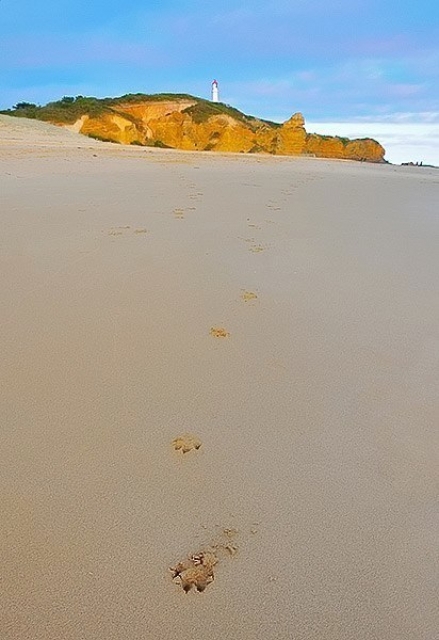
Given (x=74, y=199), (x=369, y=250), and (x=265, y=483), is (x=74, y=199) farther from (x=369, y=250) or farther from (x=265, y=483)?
(x=265, y=483)

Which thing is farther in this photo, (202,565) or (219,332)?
(219,332)

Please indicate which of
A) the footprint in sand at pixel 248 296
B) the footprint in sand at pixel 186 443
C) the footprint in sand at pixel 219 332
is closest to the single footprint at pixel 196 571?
the footprint in sand at pixel 186 443

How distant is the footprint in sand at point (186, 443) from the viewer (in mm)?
1355

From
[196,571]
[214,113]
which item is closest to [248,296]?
[196,571]

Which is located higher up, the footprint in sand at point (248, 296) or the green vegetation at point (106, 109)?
the green vegetation at point (106, 109)

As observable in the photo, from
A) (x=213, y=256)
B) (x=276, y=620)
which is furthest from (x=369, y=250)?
(x=276, y=620)

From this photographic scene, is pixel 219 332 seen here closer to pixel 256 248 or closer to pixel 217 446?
pixel 217 446

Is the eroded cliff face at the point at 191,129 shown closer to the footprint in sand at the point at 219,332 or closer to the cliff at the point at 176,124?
the cliff at the point at 176,124

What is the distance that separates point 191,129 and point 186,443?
104 feet

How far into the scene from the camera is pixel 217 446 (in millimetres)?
1368

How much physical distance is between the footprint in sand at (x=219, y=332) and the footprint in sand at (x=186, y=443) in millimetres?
663

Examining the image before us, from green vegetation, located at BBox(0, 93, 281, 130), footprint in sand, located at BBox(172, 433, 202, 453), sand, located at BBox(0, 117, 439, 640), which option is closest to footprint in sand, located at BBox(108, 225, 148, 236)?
sand, located at BBox(0, 117, 439, 640)

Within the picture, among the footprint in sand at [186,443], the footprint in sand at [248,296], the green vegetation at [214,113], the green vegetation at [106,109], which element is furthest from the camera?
the green vegetation at [214,113]

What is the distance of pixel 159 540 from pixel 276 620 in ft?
0.94
